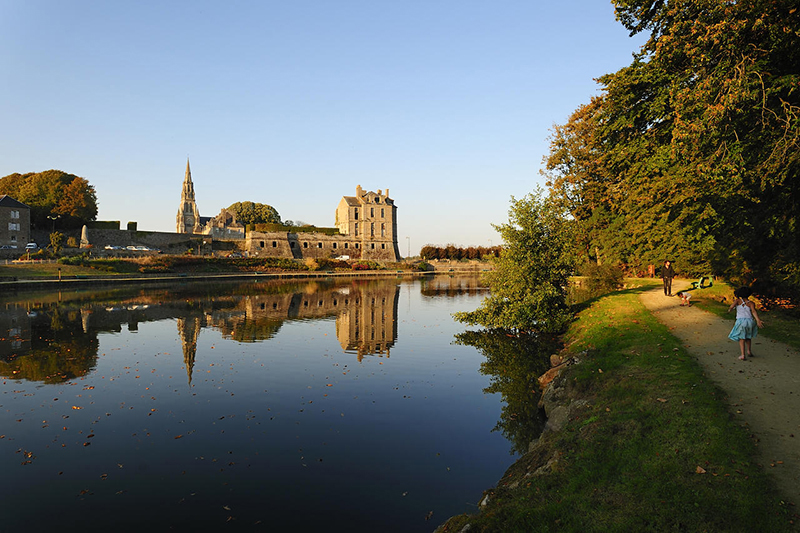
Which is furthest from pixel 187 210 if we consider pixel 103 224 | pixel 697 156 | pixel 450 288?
pixel 697 156

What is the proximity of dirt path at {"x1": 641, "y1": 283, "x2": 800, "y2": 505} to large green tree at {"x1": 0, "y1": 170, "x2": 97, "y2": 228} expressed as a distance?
85179 millimetres

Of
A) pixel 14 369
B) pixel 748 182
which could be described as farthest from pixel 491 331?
pixel 14 369

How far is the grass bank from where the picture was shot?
16.2 feet

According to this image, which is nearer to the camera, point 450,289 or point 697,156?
point 697,156

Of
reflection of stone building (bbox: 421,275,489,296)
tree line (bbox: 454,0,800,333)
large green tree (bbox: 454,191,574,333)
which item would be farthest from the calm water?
reflection of stone building (bbox: 421,275,489,296)

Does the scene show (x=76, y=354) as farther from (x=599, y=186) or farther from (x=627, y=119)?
(x=599, y=186)

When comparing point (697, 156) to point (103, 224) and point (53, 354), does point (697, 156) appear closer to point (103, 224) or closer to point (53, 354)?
point (53, 354)

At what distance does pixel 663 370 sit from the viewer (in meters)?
10.2

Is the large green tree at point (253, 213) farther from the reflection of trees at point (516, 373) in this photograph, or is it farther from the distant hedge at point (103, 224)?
the reflection of trees at point (516, 373)

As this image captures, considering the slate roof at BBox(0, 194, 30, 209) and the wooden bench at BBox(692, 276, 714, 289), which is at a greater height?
the slate roof at BBox(0, 194, 30, 209)

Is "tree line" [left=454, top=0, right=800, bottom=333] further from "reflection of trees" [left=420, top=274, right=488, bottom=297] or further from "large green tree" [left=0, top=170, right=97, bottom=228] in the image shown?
"large green tree" [left=0, top=170, right=97, bottom=228]

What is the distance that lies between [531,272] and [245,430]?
49.8 feet

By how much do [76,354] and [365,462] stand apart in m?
15.2

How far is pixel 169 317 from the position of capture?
27.3 metres
